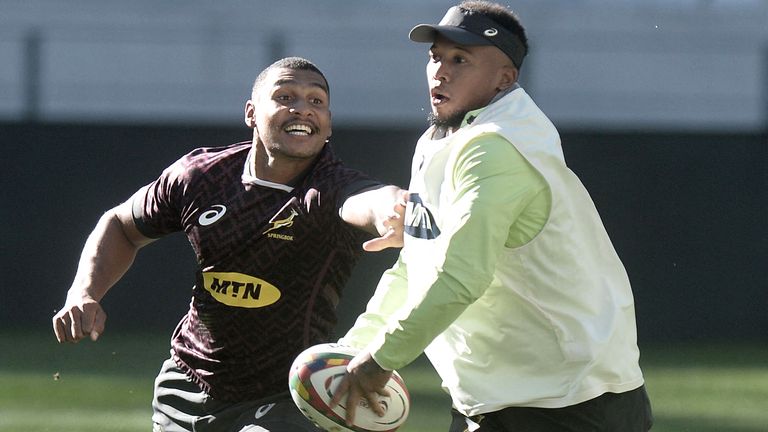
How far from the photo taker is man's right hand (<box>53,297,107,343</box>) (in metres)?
5.09

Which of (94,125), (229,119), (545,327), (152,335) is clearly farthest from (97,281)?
(229,119)

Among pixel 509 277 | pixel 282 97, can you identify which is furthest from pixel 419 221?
pixel 282 97

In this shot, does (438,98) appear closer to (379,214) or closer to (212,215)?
(379,214)

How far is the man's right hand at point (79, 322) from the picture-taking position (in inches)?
200

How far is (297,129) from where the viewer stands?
5.31 metres

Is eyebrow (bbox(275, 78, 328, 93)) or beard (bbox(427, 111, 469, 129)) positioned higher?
eyebrow (bbox(275, 78, 328, 93))

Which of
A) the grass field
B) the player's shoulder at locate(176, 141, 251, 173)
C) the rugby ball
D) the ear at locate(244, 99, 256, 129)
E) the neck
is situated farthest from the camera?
the grass field

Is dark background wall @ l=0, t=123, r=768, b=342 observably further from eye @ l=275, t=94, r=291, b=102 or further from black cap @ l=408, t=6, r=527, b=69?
black cap @ l=408, t=6, r=527, b=69

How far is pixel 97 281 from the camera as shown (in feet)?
18.2

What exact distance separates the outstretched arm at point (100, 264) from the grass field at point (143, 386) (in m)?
3.56

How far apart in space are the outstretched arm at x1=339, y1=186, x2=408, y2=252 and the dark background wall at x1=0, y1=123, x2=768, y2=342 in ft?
30.6

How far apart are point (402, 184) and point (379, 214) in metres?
10.0

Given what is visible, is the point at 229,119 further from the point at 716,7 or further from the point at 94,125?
the point at 716,7

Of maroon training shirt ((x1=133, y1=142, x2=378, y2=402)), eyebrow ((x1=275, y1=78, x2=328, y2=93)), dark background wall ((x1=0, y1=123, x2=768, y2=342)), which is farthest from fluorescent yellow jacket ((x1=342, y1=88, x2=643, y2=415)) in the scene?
dark background wall ((x1=0, y1=123, x2=768, y2=342))
